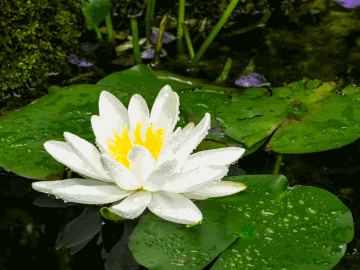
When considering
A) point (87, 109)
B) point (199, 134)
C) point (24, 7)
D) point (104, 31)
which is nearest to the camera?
point (199, 134)

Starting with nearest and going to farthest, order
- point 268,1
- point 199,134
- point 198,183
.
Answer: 1. point 198,183
2. point 199,134
3. point 268,1

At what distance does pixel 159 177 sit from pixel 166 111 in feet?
1.40

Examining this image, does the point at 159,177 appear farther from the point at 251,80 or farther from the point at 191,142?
the point at 251,80

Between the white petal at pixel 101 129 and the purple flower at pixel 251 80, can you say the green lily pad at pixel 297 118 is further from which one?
the white petal at pixel 101 129

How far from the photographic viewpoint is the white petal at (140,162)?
1.13 meters

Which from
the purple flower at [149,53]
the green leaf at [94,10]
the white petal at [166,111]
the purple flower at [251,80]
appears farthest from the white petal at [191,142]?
the purple flower at [149,53]

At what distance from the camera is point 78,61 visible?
266 centimetres

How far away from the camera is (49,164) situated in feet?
4.86

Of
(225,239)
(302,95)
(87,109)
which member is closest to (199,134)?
(225,239)

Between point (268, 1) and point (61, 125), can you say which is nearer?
point (61, 125)

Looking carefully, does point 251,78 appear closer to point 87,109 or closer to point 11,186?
point 87,109

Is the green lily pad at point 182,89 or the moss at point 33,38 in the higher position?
the moss at point 33,38

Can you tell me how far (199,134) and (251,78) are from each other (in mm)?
1221

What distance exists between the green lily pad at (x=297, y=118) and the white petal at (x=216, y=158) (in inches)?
12.3
